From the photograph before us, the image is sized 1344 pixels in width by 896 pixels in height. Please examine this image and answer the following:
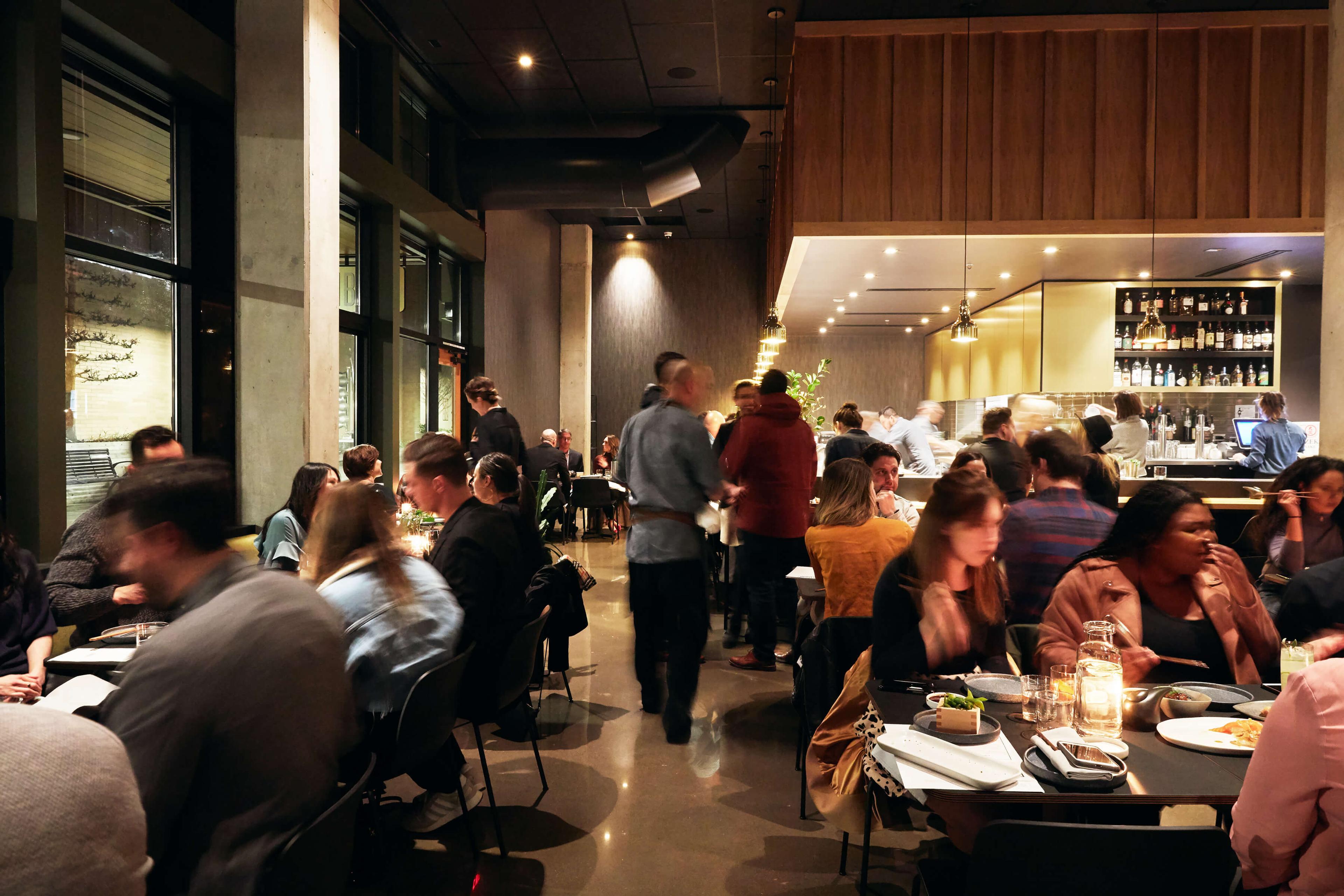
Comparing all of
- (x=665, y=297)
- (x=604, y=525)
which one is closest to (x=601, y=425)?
(x=665, y=297)

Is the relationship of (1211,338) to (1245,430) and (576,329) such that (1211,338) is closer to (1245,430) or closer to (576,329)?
(1245,430)

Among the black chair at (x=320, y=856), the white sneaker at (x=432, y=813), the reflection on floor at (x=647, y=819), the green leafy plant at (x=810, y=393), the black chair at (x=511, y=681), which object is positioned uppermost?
the green leafy plant at (x=810, y=393)

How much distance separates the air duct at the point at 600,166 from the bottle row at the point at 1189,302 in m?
4.30

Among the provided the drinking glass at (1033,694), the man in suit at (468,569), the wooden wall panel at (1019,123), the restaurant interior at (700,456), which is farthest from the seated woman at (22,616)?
the wooden wall panel at (1019,123)

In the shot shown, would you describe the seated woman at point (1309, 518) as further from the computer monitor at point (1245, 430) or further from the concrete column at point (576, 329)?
the concrete column at point (576, 329)

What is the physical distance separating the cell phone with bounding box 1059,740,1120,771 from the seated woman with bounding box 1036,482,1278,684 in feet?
2.17

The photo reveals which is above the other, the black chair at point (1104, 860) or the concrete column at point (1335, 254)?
the concrete column at point (1335, 254)

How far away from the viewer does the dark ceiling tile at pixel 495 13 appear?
21.8 ft

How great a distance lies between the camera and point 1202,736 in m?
2.08

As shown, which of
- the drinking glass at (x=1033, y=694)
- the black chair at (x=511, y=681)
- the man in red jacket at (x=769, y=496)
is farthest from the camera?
the man in red jacket at (x=769, y=496)

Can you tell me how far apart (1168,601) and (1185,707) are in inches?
19.7

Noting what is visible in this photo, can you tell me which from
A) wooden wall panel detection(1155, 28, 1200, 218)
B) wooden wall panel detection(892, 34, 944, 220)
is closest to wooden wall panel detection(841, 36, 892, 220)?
wooden wall panel detection(892, 34, 944, 220)

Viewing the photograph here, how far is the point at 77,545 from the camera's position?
3.26 meters

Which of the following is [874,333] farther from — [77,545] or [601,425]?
[77,545]
